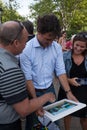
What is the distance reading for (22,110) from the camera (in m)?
2.18

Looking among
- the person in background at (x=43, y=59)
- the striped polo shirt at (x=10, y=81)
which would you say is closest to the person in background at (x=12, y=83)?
the striped polo shirt at (x=10, y=81)

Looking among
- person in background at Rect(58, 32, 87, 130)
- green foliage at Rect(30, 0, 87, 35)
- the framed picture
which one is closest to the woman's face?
person in background at Rect(58, 32, 87, 130)

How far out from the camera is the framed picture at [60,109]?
8.10ft

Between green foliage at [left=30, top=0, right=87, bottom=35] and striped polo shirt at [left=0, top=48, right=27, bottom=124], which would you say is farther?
green foliage at [left=30, top=0, right=87, bottom=35]

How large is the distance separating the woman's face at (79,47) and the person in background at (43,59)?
545 mm

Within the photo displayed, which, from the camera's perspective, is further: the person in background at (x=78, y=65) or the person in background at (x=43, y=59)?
the person in background at (x=78, y=65)

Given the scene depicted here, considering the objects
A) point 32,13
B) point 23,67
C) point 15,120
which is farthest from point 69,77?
point 32,13

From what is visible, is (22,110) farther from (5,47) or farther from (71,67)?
(71,67)

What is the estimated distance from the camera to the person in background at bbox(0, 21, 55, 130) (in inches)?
83.5

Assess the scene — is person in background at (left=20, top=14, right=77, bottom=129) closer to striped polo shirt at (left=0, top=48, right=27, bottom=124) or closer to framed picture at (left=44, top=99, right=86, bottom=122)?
framed picture at (left=44, top=99, right=86, bottom=122)

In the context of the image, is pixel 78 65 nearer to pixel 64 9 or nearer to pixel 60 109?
pixel 60 109

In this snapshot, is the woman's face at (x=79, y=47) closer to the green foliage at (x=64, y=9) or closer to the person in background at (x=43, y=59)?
the person in background at (x=43, y=59)

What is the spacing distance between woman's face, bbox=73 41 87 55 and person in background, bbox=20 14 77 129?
21.4 inches

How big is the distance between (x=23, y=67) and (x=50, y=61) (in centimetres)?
31
